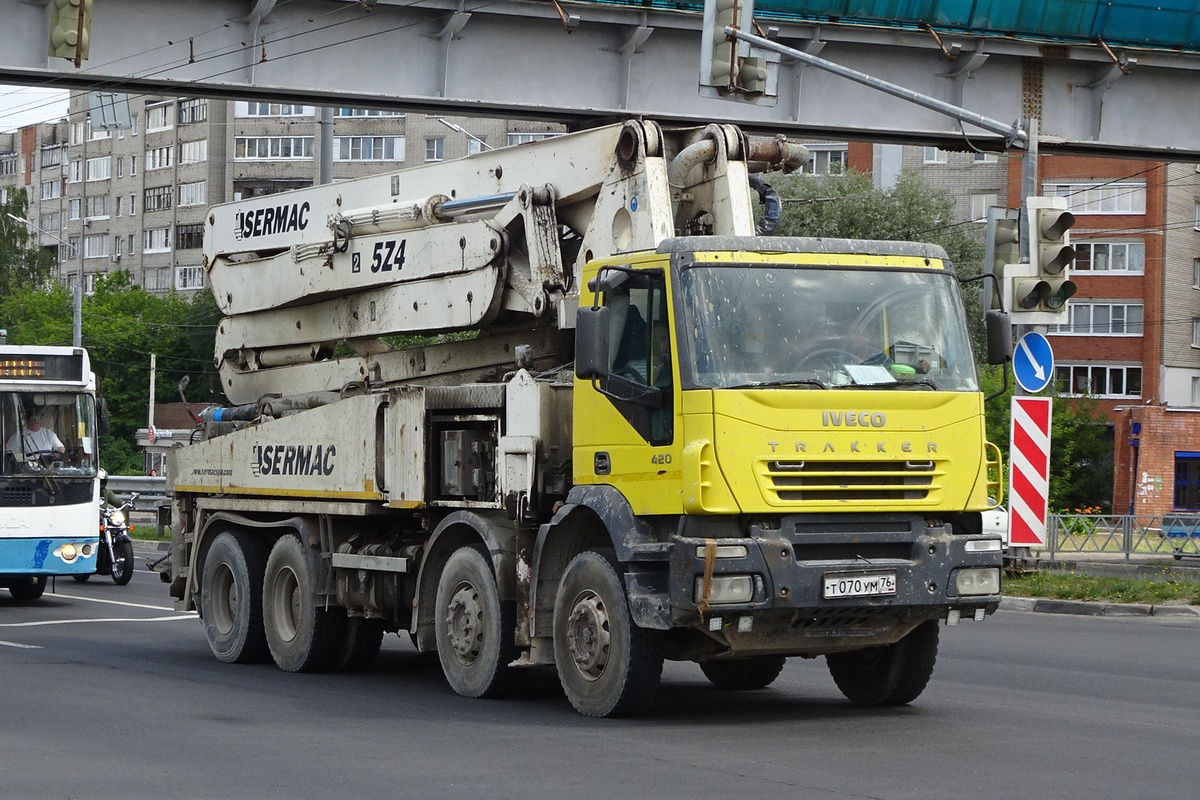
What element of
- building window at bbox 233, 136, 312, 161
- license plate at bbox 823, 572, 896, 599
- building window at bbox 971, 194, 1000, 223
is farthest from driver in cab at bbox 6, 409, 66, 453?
building window at bbox 233, 136, 312, 161

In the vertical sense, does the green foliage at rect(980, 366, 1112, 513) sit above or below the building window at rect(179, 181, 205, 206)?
below

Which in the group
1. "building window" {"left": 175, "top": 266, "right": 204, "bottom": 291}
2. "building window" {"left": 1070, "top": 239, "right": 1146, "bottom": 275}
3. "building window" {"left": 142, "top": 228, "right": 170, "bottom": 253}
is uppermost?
"building window" {"left": 142, "top": 228, "right": 170, "bottom": 253}

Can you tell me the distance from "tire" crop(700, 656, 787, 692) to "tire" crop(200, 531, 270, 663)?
3.97 meters

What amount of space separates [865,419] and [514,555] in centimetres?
252

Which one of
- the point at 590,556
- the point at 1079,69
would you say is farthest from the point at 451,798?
the point at 1079,69

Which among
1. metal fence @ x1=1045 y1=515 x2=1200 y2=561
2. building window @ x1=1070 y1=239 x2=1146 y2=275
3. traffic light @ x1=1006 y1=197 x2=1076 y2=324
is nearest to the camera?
traffic light @ x1=1006 y1=197 x2=1076 y2=324

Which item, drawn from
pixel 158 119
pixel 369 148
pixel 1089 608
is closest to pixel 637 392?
pixel 1089 608

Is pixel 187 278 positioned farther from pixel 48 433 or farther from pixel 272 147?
pixel 48 433

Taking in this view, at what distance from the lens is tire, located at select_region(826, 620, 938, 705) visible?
36.0ft

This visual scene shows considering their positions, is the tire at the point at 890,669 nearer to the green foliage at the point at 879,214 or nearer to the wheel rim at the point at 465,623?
the wheel rim at the point at 465,623

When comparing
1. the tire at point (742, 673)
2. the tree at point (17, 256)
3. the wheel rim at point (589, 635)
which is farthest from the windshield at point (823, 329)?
the tree at point (17, 256)

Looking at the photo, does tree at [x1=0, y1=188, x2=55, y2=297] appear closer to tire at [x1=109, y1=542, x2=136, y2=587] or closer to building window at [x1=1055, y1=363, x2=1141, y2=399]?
building window at [x1=1055, y1=363, x2=1141, y2=399]

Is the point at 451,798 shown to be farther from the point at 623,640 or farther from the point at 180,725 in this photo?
the point at 180,725

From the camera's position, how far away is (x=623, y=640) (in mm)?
10062
